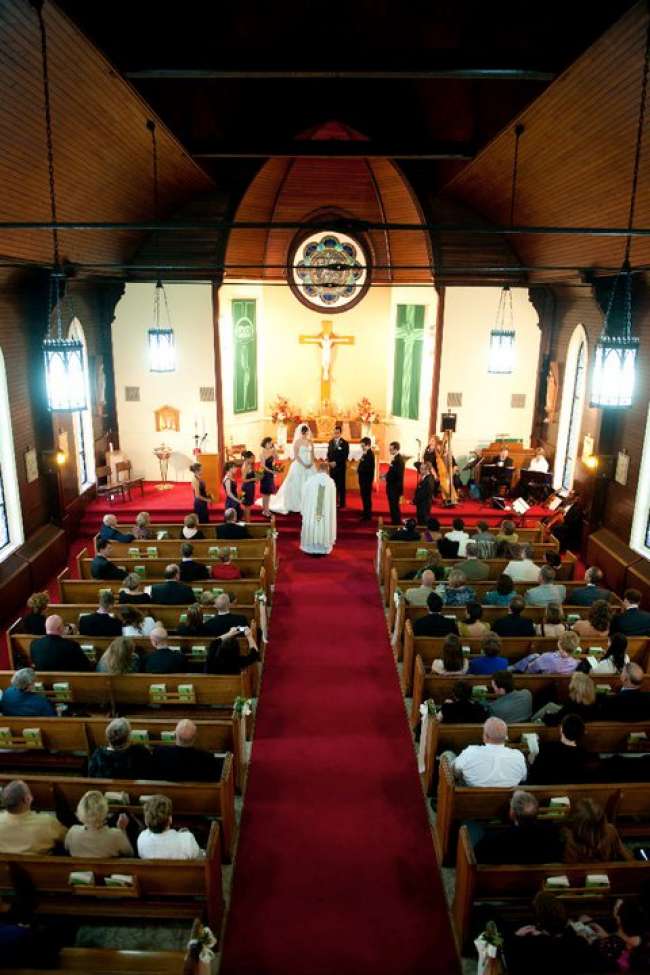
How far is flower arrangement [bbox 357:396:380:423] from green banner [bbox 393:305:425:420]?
1.58ft

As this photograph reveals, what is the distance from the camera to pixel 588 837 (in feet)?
14.6

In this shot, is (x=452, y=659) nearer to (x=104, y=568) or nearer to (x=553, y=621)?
(x=553, y=621)

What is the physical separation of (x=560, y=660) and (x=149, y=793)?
3809mm

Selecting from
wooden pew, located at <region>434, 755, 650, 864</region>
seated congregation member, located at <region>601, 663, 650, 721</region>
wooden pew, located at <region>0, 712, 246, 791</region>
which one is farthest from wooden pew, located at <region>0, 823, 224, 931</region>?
seated congregation member, located at <region>601, 663, 650, 721</region>

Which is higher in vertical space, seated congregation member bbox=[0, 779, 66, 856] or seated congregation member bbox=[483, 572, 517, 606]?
seated congregation member bbox=[483, 572, 517, 606]

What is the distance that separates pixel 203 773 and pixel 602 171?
7931 millimetres

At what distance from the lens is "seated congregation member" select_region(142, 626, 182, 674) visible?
6.63 metres

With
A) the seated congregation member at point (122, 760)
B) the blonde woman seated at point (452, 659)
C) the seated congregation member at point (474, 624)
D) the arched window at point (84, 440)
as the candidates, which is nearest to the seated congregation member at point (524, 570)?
the seated congregation member at point (474, 624)

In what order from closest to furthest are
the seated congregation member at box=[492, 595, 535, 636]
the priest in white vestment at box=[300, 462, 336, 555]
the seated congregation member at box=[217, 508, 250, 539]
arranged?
the seated congregation member at box=[492, 595, 535, 636], the seated congregation member at box=[217, 508, 250, 539], the priest in white vestment at box=[300, 462, 336, 555]

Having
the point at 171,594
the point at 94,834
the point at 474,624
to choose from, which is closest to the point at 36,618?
the point at 171,594

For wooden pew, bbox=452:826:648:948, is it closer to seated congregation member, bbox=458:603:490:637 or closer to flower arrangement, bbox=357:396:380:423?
seated congregation member, bbox=458:603:490:637

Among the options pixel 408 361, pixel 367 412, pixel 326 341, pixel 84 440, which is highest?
pixel 326 341

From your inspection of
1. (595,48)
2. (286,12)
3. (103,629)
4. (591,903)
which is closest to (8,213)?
(286,12)

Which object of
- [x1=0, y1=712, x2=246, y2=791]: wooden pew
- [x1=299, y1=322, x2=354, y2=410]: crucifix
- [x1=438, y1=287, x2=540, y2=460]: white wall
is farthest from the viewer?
[x1=299, y1=322, x2=354, y2=410]: crucifix
